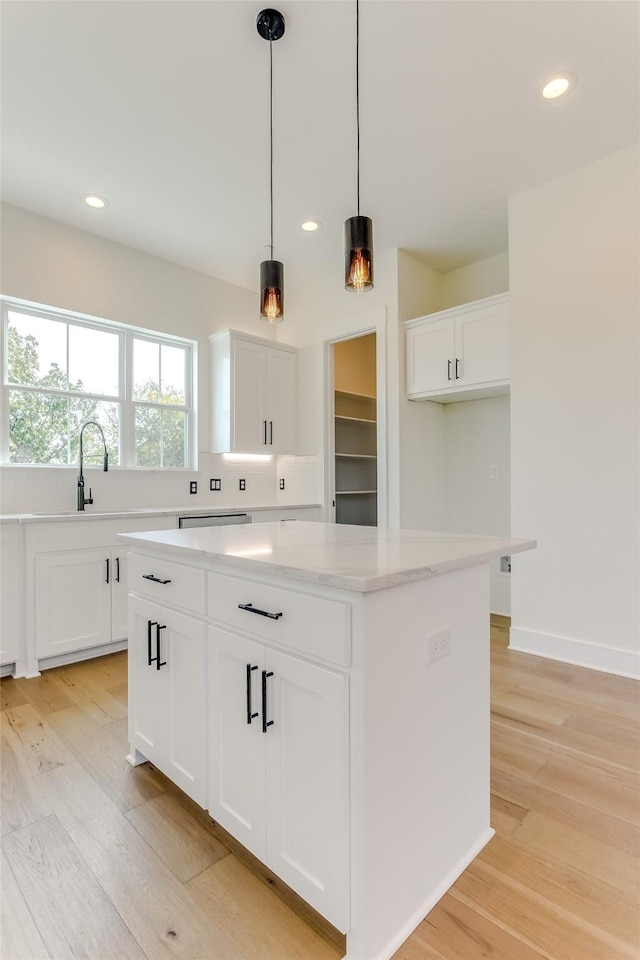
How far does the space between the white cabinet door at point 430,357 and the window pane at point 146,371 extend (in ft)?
7.05

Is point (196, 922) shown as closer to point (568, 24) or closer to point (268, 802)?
point (268, 802)

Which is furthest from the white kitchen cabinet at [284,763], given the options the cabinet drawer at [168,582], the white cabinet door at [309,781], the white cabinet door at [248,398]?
the white cabinet door at [248,398]

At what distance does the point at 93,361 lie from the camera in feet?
12.1

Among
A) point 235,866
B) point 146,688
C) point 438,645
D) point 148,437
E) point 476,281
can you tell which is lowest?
point 235,866

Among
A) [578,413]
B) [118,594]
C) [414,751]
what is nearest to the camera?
[414,751]

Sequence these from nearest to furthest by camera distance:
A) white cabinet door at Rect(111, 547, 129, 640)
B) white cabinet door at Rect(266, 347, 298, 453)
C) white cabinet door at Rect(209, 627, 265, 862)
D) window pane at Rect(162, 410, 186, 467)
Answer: white cabinet door at Rect(209, 627, 265, 862) → white cabinet door at Rect(111, 547, 129, 640) → window pane at Rect(162, 410, 186, 467) → white cabinet door at Rect(266, 347, 298, 453)

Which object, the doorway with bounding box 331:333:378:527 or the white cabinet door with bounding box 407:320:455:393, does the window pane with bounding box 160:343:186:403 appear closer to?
the doorway with bounding box 331:333:378:527

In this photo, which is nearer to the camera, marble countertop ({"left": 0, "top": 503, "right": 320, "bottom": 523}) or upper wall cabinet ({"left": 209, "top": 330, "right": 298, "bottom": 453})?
marble countertop ({"left": 0, "top": 503, "right": 320, "bottom": 523})

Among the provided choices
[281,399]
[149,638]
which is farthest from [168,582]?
[281,399]

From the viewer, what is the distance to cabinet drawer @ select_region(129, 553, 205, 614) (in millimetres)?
1506

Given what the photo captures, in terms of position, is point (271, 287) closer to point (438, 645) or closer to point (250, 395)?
point (438, 645)

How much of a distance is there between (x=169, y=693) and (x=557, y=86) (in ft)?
10.4

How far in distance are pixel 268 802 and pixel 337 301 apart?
3980 millimetres

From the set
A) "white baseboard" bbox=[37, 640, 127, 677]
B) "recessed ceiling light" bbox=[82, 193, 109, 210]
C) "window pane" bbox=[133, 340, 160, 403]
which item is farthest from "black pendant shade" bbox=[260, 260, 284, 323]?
"white baseboard" bbox=[37, 640, 127, 677]
